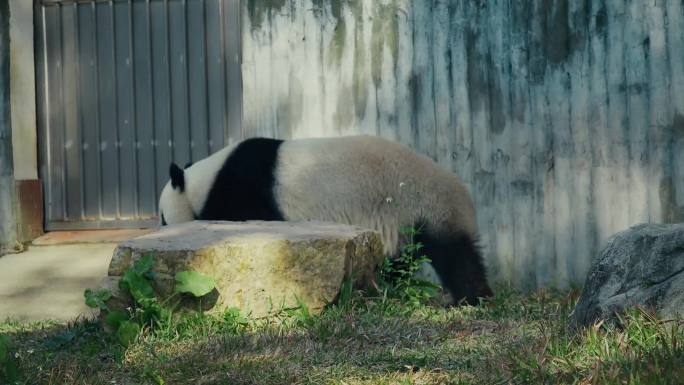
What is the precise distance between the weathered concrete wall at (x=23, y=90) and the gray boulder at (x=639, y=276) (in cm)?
564

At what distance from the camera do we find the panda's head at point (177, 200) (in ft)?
22.1

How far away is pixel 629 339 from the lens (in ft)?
11.8

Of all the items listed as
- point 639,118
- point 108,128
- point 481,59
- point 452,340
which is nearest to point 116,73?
point 108,128

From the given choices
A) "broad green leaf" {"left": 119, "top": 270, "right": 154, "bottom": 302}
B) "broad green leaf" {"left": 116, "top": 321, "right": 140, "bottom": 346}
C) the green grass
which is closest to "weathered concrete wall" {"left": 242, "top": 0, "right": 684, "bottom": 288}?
the green grass

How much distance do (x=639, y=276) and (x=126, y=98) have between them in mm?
5723

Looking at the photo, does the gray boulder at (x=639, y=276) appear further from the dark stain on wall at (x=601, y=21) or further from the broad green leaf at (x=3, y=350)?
the dark stain on wall at (x=601, y=21)

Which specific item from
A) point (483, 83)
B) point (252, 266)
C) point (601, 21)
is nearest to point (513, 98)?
point (483, 83)

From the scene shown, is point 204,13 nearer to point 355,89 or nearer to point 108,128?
point 108,128

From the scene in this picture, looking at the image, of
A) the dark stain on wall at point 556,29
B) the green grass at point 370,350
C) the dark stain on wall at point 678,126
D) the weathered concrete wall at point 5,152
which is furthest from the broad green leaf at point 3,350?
the dark stain on wall at point 678,126

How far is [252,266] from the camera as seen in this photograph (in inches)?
198

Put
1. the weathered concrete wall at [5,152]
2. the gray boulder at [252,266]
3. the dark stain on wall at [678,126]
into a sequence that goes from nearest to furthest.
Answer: the gray boulder at [252,266] → the dark stain on wall at [678,126] → the weathered concrete wall at [5,152]

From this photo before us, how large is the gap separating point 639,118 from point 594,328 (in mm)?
3314

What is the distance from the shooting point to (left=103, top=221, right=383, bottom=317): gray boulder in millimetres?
4938

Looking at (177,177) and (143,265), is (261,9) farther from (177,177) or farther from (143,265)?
(143,265)
